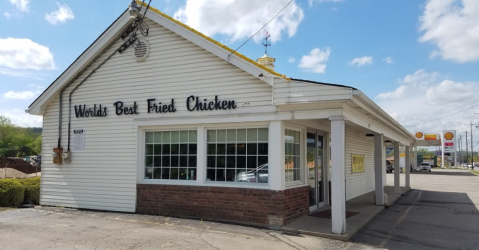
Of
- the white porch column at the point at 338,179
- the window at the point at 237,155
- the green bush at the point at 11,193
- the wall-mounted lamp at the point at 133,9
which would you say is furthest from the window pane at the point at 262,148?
the green bush at the point at 11,193

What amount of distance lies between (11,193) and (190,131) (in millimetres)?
6806

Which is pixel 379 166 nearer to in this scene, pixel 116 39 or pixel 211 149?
pixel 211 149

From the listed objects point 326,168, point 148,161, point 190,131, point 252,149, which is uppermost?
point 190,131

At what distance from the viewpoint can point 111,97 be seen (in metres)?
11.5

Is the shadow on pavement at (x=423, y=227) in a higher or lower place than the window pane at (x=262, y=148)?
lower

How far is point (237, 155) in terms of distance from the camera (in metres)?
9.89

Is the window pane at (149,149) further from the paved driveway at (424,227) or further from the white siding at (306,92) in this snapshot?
the paved driveway at (424,227)

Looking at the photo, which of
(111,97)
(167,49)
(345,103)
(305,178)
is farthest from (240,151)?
(111,97)

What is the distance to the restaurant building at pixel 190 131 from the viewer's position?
9094mm

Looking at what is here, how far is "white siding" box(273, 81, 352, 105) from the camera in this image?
815 cm

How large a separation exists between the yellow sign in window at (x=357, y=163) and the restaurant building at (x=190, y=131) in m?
2.05

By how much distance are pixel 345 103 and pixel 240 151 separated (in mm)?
2902

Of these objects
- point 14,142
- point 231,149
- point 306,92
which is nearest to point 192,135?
point 231,149

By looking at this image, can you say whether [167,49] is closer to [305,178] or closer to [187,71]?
[187,71]
